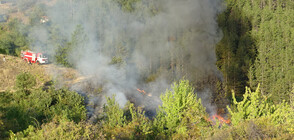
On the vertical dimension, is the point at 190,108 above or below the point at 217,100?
below

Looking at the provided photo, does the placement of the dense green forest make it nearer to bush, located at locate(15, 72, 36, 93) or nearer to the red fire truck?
bush, located at locate(15, 72, 36, 93)

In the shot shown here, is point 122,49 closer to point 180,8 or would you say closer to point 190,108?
point 180,8

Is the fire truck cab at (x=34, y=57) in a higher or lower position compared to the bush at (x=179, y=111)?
higher

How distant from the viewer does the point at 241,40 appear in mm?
39500

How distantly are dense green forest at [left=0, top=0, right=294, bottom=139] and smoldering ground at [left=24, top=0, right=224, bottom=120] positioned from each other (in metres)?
0.24

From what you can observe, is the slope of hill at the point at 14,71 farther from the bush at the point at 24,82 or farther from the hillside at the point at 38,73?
the bush at the point at 24,82

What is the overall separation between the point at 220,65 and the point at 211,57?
11.5 feet

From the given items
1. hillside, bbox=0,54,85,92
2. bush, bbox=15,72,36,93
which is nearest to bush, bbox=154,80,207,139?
hillside, bbox=0,54,85,92

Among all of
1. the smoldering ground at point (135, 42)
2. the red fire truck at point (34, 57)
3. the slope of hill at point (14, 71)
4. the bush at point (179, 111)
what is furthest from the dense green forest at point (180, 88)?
the slope of hill at point (14, 71)

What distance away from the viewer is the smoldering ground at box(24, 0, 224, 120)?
20.6 m

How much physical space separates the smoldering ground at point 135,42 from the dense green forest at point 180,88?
24 cm

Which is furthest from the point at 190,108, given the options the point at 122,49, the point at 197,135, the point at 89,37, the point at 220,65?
the point at 220,65

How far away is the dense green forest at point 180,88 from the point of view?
10641 mm

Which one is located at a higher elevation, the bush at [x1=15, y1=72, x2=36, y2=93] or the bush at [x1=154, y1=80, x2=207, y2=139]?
the bush at [x1=15, y1=72, x2=36, y2=93]
